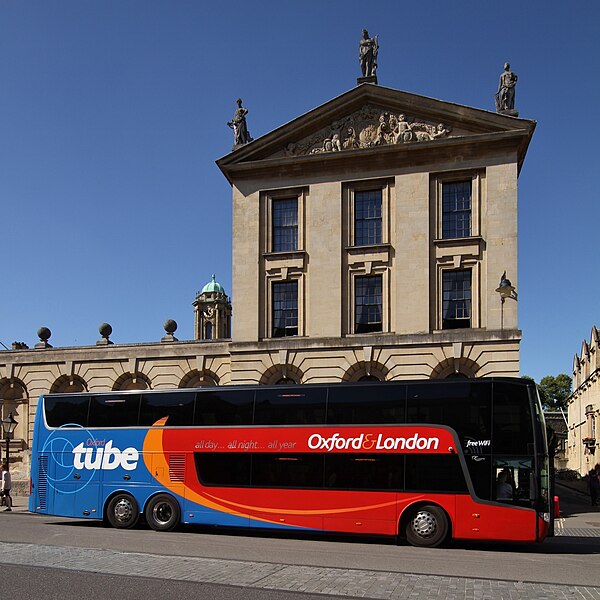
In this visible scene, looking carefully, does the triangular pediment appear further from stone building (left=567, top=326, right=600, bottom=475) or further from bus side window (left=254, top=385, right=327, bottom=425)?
stone building (left=567, top=326, right=600, bottom=475)

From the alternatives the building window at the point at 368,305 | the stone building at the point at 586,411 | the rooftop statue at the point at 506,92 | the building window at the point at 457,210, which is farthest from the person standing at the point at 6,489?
the stone building at the point at 586,411

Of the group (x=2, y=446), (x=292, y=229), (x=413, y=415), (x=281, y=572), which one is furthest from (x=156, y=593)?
(x=2, y=446)

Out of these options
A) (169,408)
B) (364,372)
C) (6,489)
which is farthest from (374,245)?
(6,489)

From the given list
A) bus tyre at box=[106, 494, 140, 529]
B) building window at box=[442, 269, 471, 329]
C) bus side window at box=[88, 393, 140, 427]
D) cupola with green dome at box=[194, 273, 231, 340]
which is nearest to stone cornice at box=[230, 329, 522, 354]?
building window at box=[442, 269, 471, 329]

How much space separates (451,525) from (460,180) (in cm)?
1585

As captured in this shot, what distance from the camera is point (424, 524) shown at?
17766mm

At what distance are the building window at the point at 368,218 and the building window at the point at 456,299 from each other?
3.32 m

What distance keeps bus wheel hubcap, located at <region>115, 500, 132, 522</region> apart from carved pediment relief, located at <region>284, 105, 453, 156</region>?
643 inches

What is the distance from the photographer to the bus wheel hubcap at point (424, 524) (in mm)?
17716

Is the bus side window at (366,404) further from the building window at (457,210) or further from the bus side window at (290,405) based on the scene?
the building window at (457,210)

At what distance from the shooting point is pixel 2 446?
35812mm

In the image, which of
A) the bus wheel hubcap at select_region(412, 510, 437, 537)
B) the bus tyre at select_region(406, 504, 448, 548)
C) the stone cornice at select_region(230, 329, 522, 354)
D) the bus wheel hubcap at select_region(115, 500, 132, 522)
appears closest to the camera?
the bus tyre at select_region(406, 504, 448, 548)

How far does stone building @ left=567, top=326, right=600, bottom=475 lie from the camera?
51.8 metres

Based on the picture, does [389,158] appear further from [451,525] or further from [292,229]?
[451,525]
